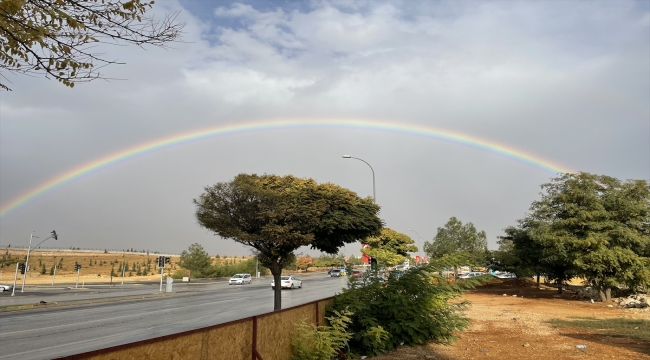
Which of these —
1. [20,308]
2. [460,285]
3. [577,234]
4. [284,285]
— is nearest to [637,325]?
[460,285]

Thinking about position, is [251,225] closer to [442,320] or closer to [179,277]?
[442,320]

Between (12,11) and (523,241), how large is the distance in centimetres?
3815

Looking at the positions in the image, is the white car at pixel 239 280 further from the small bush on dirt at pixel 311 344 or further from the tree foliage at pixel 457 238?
the small bush on dirt at pixel 311 344

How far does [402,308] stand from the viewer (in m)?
11.5

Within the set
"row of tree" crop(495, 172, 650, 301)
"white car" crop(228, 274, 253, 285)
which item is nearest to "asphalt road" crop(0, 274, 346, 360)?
"row of tree" crop(495, 172, 650, 301)

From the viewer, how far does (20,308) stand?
26516 mm

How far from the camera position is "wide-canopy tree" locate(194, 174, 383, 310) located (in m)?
17.8

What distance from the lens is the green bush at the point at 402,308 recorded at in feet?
36.7

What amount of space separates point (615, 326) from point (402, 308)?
9.70m

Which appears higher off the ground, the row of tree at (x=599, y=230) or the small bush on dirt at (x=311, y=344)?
the row of tree at (x=599, y=230)

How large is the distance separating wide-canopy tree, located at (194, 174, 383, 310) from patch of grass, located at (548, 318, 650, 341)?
9.13m

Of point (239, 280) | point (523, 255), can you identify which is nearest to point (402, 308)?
point (523, 255)

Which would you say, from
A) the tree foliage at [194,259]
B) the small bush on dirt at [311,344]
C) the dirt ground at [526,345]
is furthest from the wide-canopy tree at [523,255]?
the tree foliage at [194,259]

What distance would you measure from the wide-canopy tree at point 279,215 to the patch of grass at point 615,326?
359 inches
